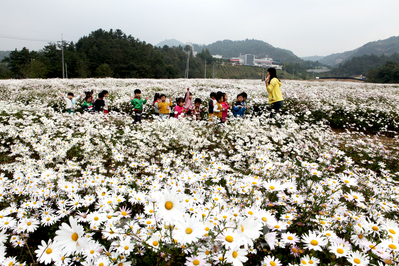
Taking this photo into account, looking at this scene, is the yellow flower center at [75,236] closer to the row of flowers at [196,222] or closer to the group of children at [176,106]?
the row of flowers at [196,222]

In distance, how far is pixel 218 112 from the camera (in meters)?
7.15

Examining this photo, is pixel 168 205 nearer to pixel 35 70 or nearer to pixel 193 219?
pixel 193 219

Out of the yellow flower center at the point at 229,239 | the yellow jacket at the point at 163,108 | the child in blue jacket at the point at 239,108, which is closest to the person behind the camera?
the yellow flower center at the point at 229,239

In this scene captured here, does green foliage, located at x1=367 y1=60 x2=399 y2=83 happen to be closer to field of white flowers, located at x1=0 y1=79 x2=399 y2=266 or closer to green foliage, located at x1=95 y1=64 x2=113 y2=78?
field of white flowers, located at x1=0 y1=79 x2=399 y2=266

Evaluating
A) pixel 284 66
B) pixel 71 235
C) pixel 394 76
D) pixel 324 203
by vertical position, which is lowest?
pixel 324 203

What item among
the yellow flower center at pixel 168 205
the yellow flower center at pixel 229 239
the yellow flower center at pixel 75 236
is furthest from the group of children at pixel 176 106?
the yellow flower center at pixel 75 236

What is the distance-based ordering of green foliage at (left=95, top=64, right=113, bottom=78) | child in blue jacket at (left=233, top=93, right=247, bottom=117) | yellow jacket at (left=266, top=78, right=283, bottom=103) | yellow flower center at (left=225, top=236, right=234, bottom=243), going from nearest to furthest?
yellow flower center at (left=225, top=236, right=234, bottom=243), yellow jacket at (left=266, top=78, right=283, bottom=103), child in blue jacket at (left=233, top=93, right=247, bottom=117), green foliage at (left=95, top=64, right=113, bottom=78)

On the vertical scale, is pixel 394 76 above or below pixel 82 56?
below

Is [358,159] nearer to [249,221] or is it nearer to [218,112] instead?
[218,112]

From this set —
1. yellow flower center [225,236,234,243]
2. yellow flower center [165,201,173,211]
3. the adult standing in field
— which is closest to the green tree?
the adult standing in field

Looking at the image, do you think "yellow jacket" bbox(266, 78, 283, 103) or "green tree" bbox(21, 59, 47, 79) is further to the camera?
"green tree" bbox(21, 59, 47, 79)

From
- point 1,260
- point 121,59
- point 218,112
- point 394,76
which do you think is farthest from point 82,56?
point 394,76

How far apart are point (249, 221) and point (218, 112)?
6050mm

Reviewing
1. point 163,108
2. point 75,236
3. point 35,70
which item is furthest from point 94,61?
point 75,236
